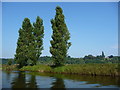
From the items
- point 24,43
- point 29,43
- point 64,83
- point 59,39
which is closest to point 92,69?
point 64,83

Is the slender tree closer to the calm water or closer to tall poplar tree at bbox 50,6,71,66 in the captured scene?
tall poplar tree at bbox 50,6,71,66

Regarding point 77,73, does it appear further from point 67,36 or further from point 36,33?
point 36,33

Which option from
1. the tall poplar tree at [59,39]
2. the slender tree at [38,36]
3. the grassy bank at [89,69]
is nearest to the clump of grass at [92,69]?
the grassy bank at [89,69]

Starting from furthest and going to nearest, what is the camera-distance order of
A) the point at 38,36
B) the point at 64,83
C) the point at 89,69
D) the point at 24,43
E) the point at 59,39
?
the point at 24,43 → the point at 38,36 → the point at 59,39 → the point at 89,69 → the point at 64,83

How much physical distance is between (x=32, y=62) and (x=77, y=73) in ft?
56.2

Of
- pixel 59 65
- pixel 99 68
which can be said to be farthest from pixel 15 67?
pixel 99 68

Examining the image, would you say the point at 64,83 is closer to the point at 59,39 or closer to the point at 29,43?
the point at 59,39

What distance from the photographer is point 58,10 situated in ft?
130

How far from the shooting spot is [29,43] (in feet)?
155

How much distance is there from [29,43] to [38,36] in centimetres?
317

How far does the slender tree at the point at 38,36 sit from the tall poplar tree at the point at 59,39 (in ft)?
28.1

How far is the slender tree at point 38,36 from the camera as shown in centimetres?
4570

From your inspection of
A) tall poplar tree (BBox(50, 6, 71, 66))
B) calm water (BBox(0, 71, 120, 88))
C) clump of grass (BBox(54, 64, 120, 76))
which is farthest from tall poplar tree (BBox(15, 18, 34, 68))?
calm water (BBox(0, 71, 120, 88))

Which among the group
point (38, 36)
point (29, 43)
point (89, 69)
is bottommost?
point (89, 69)
